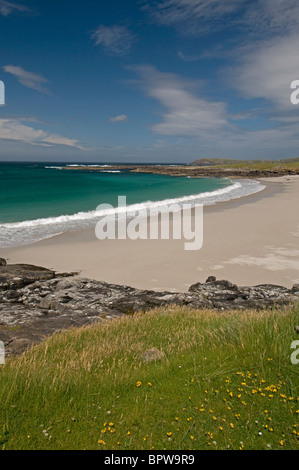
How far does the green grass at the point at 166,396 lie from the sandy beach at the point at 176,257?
779cm

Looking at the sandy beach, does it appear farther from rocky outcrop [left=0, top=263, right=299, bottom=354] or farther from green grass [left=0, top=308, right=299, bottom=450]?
green grass [left=0, top=308, right=299, bottom=450]

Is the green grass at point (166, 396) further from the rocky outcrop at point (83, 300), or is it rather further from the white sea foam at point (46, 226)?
the white sea foam at point (46, 226)

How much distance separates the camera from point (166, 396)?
3.87 m

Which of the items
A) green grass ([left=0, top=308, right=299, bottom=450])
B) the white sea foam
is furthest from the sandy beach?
green grass ([left=0, top=308, right=299, bottom=450])

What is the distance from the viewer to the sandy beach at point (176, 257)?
45.3 ft

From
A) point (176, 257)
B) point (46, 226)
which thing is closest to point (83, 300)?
point (176, 257)

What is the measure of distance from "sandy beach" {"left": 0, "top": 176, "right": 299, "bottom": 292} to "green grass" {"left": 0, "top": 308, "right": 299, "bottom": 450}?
25.5 feet

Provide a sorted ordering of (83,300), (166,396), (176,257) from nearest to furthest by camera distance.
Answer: (166,396) < (83,300) < (176,257)

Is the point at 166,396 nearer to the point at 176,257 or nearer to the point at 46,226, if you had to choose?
the point at 176,257

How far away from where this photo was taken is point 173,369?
4.46 meters

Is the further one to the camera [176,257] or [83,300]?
[176,257]

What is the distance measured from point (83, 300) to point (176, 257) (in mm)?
7837

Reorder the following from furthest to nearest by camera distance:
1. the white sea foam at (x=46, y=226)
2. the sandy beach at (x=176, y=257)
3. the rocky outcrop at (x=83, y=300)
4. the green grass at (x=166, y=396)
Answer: the white sea foam at (x=46, y=226)
the sandy beach at (x=176, y=257)
the rocky outcrop at (x=83, y=300)
the green grass at (x=166, y=396)

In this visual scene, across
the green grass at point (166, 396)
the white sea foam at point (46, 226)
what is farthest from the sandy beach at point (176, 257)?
the green grass at point (166, 396)
